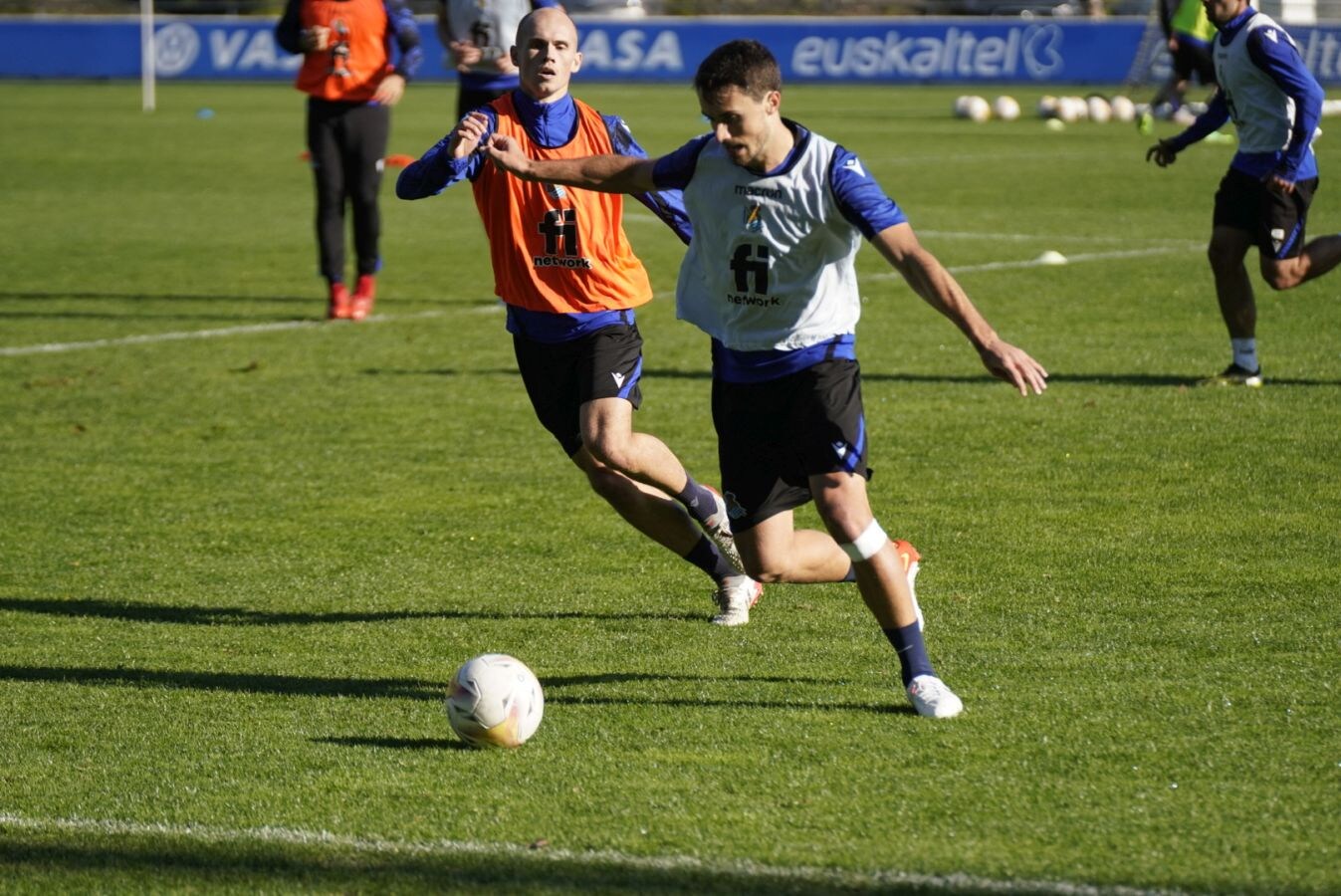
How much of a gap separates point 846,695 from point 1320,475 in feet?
11.8

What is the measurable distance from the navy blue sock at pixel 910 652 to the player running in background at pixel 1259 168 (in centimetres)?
540

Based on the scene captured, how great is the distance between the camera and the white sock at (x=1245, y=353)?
33.0 ft

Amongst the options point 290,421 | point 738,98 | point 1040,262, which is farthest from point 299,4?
point 738,98

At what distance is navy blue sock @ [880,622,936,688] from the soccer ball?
1052mm

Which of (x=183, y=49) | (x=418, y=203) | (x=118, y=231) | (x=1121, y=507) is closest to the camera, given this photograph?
(x=1121, y=507)

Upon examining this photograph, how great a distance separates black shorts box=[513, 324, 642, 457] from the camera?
6273 millimetres

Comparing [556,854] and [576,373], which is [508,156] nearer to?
[576,373]

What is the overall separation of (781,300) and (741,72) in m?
0.69

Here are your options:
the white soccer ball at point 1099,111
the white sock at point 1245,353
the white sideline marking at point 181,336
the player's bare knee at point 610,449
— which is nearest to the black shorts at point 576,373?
the player's bare knee at point 610,449

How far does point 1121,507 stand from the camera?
7.64 m

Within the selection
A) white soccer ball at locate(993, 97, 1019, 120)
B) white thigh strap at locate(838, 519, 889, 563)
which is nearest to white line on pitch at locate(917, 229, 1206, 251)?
white thigh strap at locate(838, 519, 889, 563)

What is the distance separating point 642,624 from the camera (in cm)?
632

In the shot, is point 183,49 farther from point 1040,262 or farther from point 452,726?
point 452,726

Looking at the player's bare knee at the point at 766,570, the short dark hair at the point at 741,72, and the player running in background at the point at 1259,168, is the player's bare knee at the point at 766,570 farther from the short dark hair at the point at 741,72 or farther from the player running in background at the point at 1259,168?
the player running in background at the point at 1259,168
